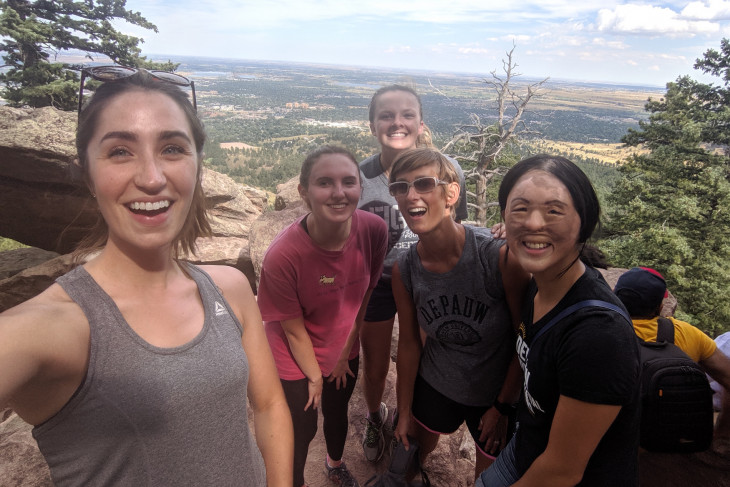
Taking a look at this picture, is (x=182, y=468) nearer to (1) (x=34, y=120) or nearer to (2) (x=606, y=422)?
(2) (x=606, y=422)

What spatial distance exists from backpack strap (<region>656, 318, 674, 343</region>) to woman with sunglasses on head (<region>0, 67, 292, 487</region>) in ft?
8.29

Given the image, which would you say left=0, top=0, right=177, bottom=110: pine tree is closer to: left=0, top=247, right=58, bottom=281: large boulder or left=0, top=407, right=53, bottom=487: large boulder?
left=0, top=247, right=58, bottom=281: large boulder

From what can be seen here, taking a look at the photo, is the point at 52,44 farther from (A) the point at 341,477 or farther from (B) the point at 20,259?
(A) the point at 341,477

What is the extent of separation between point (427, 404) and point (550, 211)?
5.19 feet

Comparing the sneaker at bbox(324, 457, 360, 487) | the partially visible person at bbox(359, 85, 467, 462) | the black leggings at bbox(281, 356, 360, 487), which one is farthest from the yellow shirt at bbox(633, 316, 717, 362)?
the sneaker at bbox(324, 457, 360, 487)

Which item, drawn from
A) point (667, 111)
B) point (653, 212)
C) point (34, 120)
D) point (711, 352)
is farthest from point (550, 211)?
point (667, 111)

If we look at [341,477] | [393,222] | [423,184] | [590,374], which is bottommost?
[341,477]

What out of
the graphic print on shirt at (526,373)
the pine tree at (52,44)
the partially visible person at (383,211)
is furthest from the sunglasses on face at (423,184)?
the pine tree at (52,44)

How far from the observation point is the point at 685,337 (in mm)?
2566

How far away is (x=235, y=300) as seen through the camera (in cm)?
151

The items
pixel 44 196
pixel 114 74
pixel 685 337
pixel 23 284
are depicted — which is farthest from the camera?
pixel 44 196

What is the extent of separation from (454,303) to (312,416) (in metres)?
1.34

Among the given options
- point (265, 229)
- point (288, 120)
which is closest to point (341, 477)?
point (265, 229)

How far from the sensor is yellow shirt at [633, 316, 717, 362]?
2.46 meters
